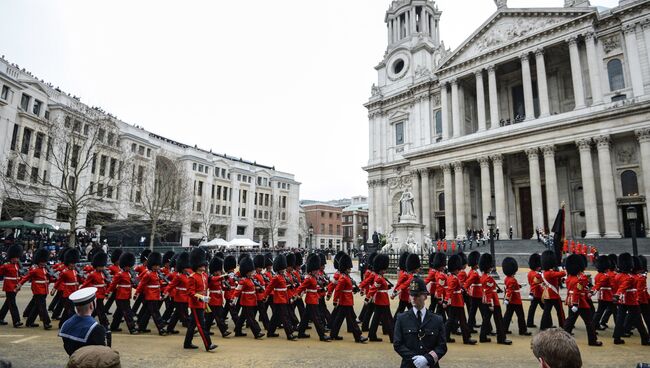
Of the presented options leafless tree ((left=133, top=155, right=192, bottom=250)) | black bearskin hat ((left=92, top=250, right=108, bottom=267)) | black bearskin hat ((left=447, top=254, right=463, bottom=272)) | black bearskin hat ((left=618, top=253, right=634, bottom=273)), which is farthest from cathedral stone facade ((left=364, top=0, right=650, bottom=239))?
A: black bearskin hat ((left=92, top=250, right=108, bottom=267))

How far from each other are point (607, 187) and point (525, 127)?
793 centimetres

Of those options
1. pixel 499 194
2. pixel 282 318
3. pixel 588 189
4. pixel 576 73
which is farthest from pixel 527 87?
pixel 282 318

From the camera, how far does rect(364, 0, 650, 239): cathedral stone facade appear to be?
96.5ft

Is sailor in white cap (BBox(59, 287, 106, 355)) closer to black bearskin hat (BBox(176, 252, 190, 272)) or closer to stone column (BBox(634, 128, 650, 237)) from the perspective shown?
black bearskin hat (BBox(176, 252, 190, 272))

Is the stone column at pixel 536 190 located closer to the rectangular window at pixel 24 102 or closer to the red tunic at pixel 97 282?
the red tunic at pixel 97 282

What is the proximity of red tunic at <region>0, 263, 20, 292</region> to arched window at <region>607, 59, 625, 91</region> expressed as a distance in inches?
1578

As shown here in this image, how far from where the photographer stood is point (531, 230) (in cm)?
3625

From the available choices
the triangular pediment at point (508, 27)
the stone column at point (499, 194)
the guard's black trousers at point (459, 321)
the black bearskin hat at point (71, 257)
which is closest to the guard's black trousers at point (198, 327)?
the black bearskin hat at point (71, 257)

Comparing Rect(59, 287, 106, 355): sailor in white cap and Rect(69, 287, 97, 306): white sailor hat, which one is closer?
Rect(59, 287, 106, 355): sailor in white cap

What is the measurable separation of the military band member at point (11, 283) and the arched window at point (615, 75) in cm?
4004

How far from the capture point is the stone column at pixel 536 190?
31422 mm

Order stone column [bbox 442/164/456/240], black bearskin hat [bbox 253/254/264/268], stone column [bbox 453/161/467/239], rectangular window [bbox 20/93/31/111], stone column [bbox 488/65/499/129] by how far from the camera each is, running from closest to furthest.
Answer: black bearskin hat [bbox 253/254/264/268] → rectangular window [bbox 20/93/31/111] → stone column [bbox 453/161/467/239] → stone column [bbox 488/65/499/129] → stone column [bbox 442/164/456/240]

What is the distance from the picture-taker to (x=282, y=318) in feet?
29.1

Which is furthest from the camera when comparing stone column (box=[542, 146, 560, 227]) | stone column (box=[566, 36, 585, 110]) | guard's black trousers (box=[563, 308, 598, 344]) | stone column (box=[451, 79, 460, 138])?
stone column (box=[451, 79, 460, 138])
